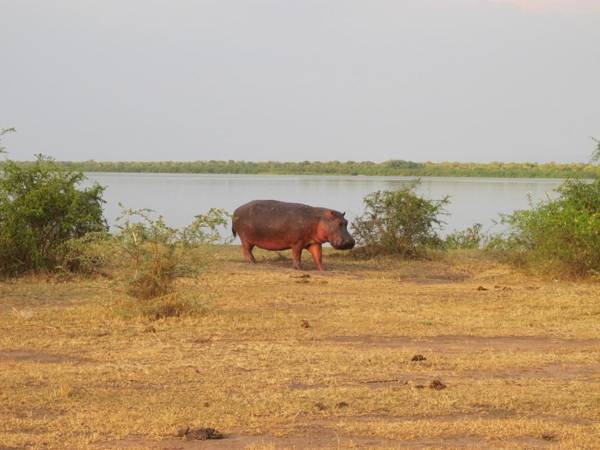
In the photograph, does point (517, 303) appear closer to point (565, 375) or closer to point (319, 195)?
point (565, 375)

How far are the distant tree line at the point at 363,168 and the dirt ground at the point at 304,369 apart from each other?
6934 centimetres

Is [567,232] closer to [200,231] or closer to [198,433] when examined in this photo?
[200,231]

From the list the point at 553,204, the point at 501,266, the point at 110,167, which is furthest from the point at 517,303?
the point at 110,167

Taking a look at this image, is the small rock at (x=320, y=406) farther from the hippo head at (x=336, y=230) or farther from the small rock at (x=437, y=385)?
the hippo head at (x=336, y=230)

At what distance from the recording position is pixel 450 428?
21.1 ft

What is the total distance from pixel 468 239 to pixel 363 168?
67.8 m

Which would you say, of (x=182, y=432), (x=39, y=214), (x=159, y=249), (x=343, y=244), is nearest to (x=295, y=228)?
(x=343, y=244)

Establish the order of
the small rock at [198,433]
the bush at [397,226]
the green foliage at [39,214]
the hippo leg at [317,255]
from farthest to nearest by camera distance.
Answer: the bush at [397,226], the hippo leg at [317,255], the green foliage at [39,214], the small rock at [198,433]

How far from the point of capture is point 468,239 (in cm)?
2556

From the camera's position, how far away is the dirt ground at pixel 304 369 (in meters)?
6.33

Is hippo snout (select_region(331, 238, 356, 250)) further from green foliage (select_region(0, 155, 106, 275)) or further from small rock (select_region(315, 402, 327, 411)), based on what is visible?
small rock (select_region(315, 402, 327, 411))

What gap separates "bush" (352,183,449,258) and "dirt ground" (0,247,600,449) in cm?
562

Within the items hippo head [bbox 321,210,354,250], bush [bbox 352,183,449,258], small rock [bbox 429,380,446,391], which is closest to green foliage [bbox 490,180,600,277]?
bush [bbox 352,183,449,258]

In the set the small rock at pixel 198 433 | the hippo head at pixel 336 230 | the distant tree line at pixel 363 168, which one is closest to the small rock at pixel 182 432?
the small rock at pixel 198 433
